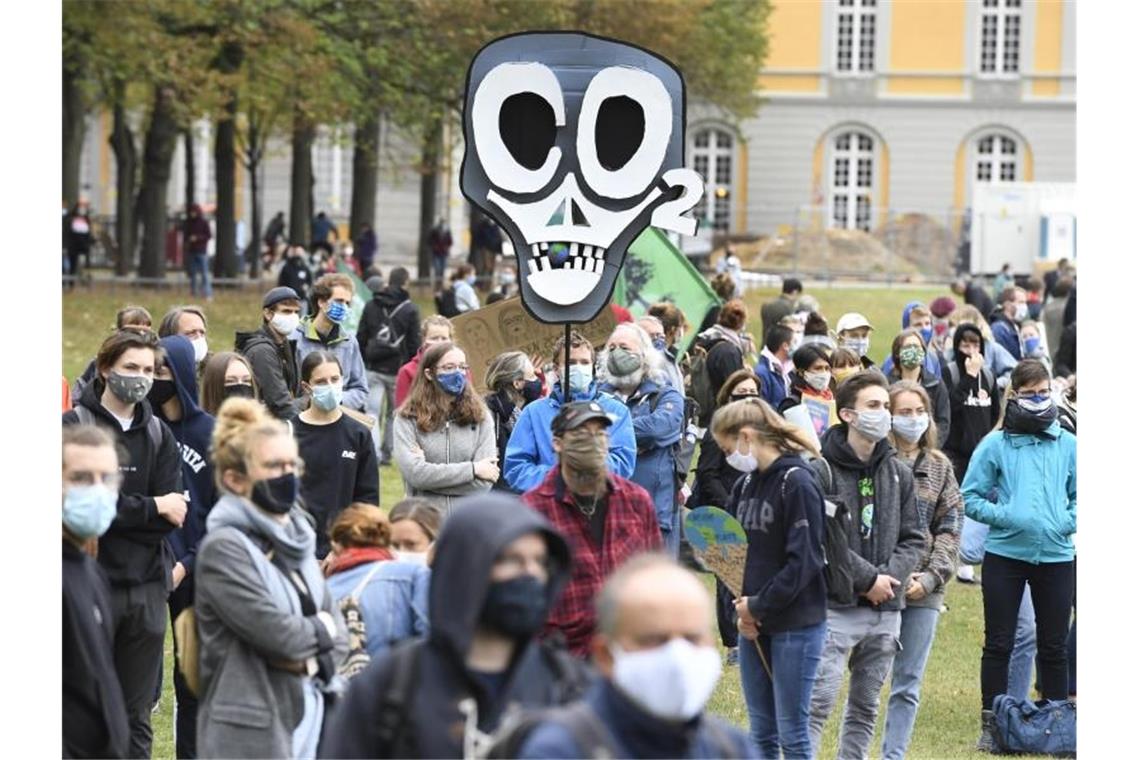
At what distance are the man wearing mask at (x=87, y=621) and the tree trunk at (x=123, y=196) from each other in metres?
33.7

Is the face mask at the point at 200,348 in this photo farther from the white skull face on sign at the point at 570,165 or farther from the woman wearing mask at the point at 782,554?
the woman wearing mask at the point at 782,554

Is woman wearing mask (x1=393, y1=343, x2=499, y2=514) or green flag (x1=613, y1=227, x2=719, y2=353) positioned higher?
green flag (x1=613, y1=227, x2=719, y2=353)

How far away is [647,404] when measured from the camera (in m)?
12.5

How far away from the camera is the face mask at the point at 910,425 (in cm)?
1020

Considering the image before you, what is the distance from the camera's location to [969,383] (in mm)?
16188

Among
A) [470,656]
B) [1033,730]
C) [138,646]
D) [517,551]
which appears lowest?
[1033,730]

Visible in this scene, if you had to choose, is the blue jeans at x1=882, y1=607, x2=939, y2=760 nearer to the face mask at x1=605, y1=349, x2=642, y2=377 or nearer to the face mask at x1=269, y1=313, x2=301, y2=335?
the face mask at x1=605, y1=349, x2=642, y2=377

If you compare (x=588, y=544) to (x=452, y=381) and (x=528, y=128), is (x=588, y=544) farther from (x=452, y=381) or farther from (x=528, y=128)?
(x=452, y=381)

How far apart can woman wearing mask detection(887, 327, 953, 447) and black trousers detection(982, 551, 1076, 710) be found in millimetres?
3609

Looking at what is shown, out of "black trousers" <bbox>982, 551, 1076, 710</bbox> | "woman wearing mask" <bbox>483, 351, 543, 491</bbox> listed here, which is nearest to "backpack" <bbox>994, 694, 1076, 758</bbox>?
"black trousers" <bbox>982, 551, 1076, 710</bbox>

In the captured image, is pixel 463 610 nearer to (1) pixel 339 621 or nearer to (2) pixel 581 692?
(2) pixel 581 692

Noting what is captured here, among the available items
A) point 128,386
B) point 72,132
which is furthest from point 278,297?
point 72,132

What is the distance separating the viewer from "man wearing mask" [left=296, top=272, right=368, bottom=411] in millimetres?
13648

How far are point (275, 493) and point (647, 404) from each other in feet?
18.2
